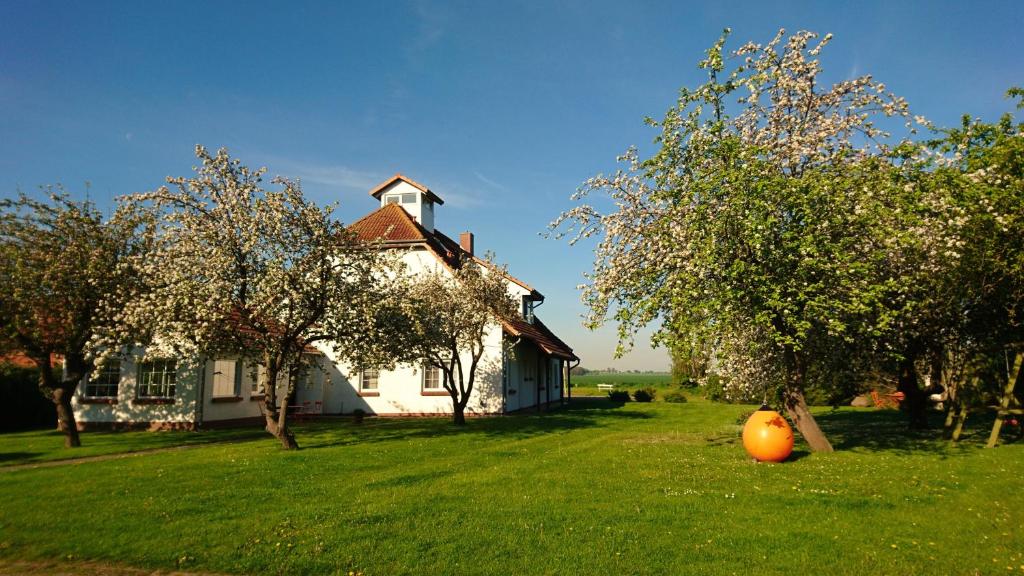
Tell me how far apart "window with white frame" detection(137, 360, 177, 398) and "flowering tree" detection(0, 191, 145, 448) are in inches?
164

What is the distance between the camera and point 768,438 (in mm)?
12992

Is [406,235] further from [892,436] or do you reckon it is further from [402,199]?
[892,436]

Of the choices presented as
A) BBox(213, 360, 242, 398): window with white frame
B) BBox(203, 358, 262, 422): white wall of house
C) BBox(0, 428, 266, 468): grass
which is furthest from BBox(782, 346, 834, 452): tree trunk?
BBox(213, 360, 242, 398): window with white frame

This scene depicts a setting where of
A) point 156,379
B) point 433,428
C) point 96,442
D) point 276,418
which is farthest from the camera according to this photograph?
point 156,379

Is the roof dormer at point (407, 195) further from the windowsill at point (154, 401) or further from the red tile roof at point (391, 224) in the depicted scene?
the windowsill at point (154, 401)

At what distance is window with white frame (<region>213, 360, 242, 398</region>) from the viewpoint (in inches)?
898

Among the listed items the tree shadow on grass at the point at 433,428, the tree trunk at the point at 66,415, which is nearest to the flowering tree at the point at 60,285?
the tree trunk at the point at 66,415

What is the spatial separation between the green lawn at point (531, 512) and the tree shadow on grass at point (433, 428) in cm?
350

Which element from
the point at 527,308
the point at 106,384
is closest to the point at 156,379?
the point at 106,384

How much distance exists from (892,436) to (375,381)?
2147cm

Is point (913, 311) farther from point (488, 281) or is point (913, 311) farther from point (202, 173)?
point (202, 173)

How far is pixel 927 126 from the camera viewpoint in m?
12.8

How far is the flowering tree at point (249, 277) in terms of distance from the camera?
1499 cm

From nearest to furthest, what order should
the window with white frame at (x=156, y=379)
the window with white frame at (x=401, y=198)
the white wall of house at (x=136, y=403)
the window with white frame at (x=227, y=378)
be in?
1. the white wall of house at (x=136, y=403)
2. the window with white frame at (x=156, y=379)
3. the window with white frame at (x=227, y=378)
4. the window with white frame at (x=401, y=198)
